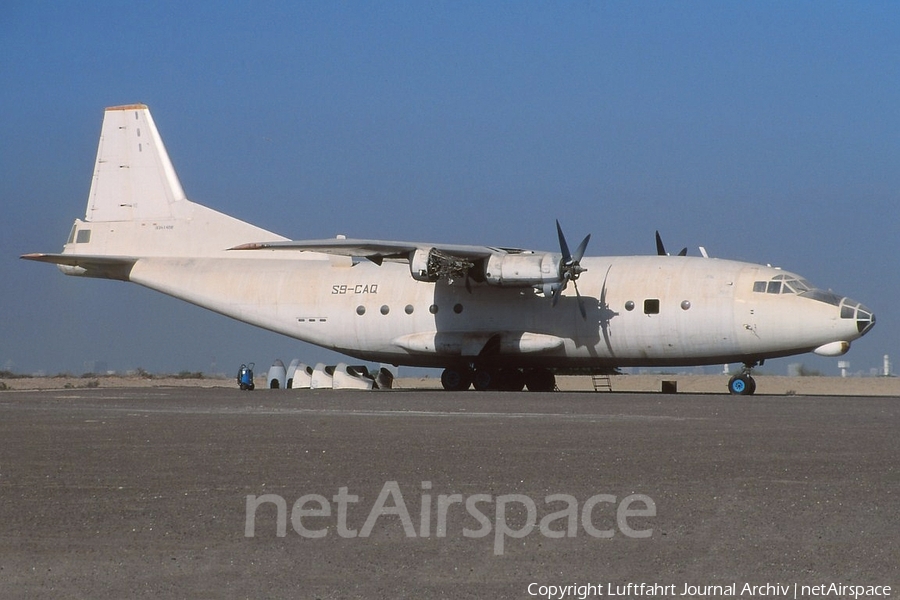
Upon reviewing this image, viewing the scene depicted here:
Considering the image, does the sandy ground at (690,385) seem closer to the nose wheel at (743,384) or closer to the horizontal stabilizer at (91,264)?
the horizontal stabilizer at (91,264)

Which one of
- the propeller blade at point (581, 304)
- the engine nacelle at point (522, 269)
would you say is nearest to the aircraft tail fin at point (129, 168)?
the engine nacelle at point (522, 269)

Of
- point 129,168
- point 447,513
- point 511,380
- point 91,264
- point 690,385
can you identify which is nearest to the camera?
point 447,513

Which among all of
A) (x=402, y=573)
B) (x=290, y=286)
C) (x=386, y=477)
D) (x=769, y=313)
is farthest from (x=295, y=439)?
(x=290, y=286)

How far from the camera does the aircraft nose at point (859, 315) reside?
1029 inches

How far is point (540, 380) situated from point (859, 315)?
9.50 metres

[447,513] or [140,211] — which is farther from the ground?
[140,211]

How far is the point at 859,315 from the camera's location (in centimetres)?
2614

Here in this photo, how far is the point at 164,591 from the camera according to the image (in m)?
5.64

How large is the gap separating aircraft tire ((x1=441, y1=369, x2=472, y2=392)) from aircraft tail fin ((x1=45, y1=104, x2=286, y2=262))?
7.75m

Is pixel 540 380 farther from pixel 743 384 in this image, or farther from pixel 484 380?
pixel 743 384

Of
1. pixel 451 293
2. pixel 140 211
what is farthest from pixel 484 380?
pixel 140 211

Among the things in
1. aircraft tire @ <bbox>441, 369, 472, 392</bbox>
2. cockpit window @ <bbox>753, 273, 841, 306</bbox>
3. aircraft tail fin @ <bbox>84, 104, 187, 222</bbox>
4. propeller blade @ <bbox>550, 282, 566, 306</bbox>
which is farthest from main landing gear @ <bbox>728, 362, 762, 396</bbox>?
aircraft tail fin @ <bbox>84, 104, 187, 222</bbox>

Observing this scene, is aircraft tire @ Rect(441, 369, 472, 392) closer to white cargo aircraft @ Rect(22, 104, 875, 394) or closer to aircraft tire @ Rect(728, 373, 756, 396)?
white cargo aircraft @ Rect(22, 104, 875, 394)

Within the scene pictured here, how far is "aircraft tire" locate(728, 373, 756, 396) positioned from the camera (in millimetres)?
27391
